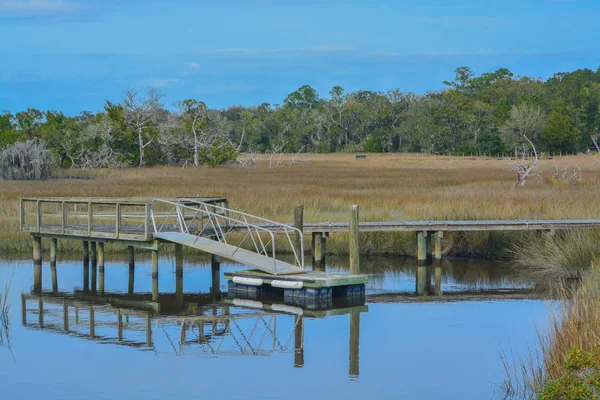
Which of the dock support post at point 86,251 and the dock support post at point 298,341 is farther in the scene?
the dock support post at point 86,251

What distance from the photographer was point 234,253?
1841 centimetres

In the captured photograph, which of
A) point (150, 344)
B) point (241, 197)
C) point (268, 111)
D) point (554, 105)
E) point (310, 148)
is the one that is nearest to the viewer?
point (150, 344)

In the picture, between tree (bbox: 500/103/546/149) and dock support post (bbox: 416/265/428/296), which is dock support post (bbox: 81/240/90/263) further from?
tree (bbox: 500/103/546/149)

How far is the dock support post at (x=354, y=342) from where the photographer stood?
13039 mm

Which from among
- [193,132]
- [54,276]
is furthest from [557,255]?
[193,132]

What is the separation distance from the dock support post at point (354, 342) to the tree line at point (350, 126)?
1629 inches

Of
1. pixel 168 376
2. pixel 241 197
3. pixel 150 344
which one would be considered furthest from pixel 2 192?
pixel 168 376

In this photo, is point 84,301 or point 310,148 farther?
point 310,148

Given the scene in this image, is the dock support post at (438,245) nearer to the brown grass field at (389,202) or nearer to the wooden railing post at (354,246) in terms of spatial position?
the brown grass field at (389,202)

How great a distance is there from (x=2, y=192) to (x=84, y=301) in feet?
51.6

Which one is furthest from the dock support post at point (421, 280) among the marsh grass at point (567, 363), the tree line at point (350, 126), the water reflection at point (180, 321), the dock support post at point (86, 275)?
the tree line at point (350, 126)

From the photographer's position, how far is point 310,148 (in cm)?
9444

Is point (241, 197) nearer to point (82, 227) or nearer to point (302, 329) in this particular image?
point (82, 227)

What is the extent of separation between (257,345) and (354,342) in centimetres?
149
